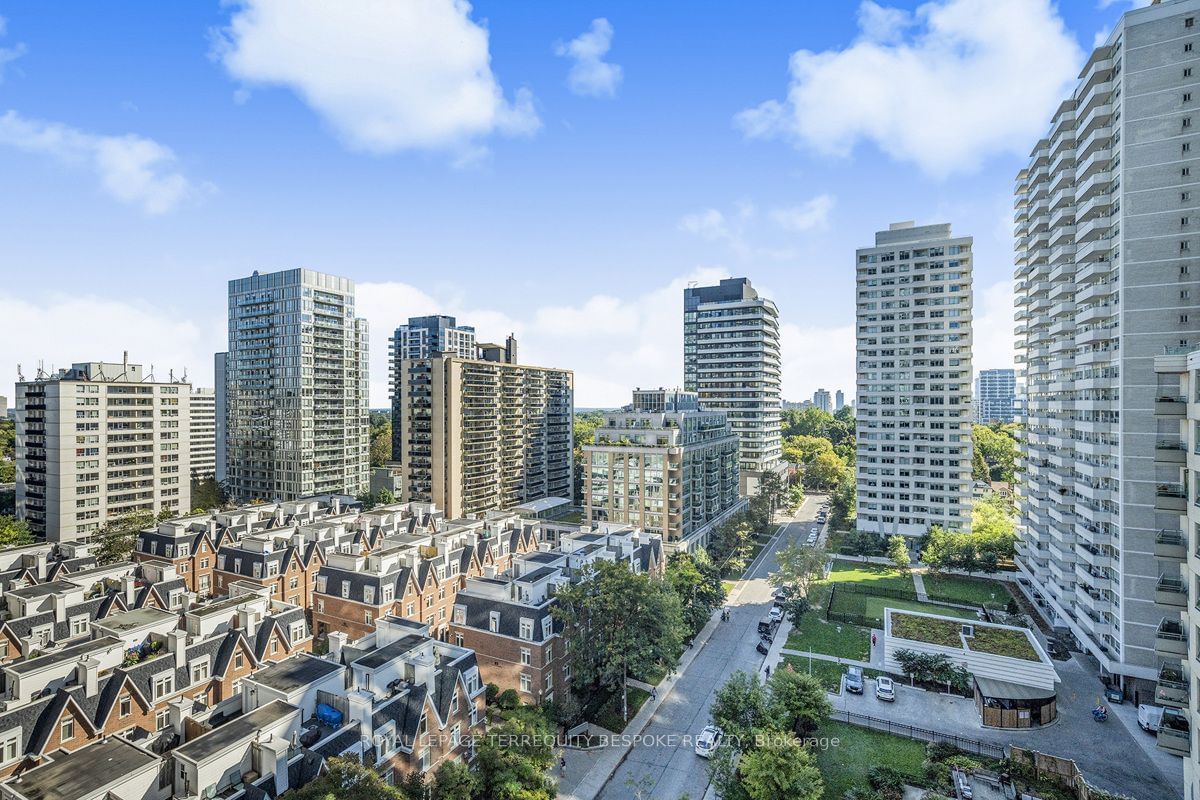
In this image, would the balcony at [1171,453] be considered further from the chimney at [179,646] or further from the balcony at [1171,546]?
the chimney at [179,646]

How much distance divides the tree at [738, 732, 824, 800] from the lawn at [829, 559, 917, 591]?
4351 centimetres

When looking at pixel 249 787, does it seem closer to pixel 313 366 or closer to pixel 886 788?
pixel 886 788

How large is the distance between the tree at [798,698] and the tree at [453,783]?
1735 cm

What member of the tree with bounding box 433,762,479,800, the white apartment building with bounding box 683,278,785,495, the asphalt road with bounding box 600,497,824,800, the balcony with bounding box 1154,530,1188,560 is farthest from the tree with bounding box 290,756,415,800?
the white apartment building with bounding box 683,278,785,495

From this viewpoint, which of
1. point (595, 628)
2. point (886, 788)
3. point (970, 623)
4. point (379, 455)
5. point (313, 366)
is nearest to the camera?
point (886, 788)

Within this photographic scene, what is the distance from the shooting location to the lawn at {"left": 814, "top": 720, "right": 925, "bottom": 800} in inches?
1251

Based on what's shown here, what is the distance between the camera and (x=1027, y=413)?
69188 mm

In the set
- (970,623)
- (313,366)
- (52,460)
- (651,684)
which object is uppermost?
(313,366)

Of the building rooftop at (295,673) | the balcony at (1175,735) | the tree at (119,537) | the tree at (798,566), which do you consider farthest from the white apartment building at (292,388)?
the balcony at (1175,735)

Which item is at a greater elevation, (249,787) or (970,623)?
(249,787)

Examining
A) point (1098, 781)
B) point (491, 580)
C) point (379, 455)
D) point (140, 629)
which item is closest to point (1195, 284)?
point (1098, 781)

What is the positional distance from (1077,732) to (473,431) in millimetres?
73513

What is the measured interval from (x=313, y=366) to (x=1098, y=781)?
10280cm

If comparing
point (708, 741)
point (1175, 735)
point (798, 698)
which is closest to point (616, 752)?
point (708, 741)
